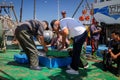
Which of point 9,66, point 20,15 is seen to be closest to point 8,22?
point 9,66

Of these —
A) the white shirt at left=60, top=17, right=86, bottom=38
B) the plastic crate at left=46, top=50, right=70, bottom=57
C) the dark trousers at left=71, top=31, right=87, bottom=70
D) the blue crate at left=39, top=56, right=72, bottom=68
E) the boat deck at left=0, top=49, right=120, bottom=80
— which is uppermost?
the white shirt at left=60, top=17, right=86, bottom=38

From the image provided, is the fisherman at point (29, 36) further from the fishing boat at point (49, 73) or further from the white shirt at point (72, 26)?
the white shirt at point (72, 26)

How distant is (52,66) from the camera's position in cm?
712

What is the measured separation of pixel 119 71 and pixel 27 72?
8.93 ft

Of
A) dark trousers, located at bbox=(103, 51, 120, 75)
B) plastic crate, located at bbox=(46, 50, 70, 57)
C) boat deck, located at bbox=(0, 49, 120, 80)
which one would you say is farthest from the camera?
plastic crate, located at bbox=(46, 50, 70, 57)

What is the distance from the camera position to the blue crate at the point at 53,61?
707cm

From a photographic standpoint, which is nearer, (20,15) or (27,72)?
(27,72)

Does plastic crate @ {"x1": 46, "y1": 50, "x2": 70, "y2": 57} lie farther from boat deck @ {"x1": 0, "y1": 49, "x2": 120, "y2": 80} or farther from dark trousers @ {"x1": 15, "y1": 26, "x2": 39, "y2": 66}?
dark trousers @ {"x1": 15, "y1": 26, "x2": 39, "y2": 66}

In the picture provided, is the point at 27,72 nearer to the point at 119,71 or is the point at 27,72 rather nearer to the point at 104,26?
the point at 119,71

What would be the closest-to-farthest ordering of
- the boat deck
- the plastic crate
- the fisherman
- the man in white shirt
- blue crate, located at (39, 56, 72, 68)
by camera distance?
the boat deck → the man in white shirt → the fisherman → blue crate, located at (39, 56, 72, 68) → the plastic crate

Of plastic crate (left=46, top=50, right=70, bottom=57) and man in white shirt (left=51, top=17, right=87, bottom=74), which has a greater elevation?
man in white shirt (left=51, top=17, right=87, bottom=74)

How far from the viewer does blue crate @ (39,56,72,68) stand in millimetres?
7068

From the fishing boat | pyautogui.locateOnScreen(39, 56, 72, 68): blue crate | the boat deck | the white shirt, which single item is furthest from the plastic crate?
the white shirt

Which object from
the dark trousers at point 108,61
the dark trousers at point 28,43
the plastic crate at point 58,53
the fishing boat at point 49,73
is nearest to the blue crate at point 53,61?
the fishing boat at point 49,73
